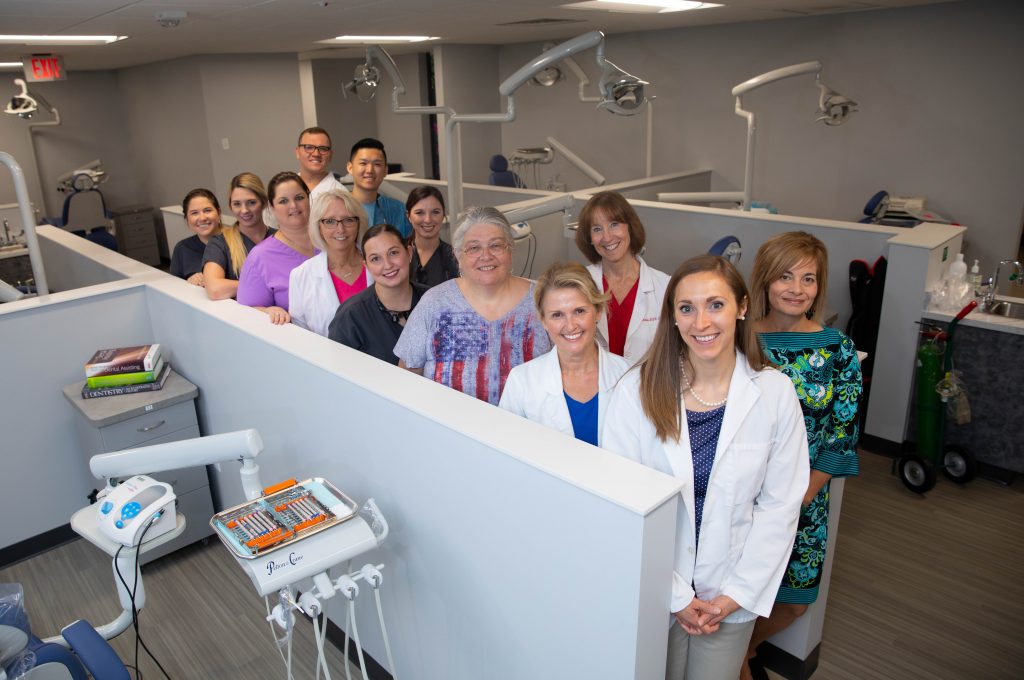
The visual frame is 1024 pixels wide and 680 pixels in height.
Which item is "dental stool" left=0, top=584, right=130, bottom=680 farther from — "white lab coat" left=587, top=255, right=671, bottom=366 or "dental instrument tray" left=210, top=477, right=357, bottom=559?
"white lab coat" left=587, top=255, right=671, bottom=366

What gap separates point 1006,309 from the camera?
345 cm

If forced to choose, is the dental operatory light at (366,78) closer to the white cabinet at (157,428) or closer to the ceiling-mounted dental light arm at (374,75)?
the ceiling-mounted dental light arm at (374,75)

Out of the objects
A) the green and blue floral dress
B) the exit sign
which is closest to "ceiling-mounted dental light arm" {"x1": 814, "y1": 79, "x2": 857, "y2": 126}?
the green and blue floral dress

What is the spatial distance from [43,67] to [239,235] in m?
4.13

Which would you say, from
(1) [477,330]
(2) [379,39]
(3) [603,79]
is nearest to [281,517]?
(1) [477,330]

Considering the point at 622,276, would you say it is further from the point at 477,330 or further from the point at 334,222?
the point at 334,222

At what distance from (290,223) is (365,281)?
460 mm

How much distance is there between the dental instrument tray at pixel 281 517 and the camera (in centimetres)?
159

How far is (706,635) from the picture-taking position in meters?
1.67

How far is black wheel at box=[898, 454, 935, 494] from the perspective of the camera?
3346 mm

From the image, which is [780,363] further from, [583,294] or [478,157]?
[478,157]

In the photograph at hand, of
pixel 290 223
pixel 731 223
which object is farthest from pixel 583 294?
pixel 731 223

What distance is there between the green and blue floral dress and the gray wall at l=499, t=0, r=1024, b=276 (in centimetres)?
454

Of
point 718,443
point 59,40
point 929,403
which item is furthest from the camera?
point 59,40
